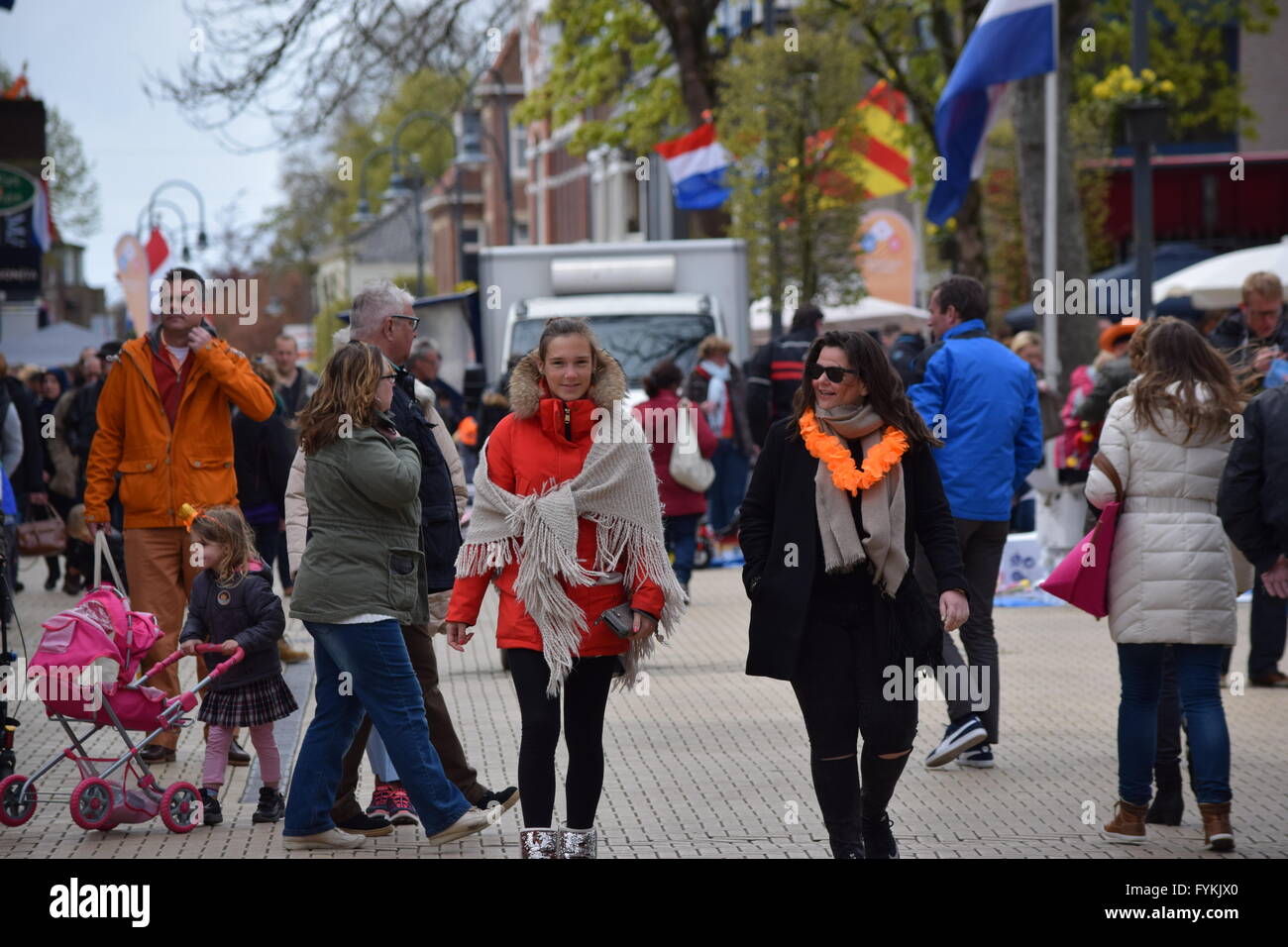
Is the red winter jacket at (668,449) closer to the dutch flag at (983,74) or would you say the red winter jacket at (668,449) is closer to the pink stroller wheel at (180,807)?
the dutch flag at (983,74)

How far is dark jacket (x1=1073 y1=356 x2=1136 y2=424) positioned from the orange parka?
582 cm

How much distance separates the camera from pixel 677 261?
19672 millimetres

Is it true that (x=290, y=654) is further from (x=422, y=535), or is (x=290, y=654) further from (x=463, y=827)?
(x=463, y=827)

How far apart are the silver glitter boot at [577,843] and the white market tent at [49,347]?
28.8 m

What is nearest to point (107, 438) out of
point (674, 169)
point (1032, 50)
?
point (1032, 50)

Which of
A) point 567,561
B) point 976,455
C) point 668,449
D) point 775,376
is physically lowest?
point 567,561

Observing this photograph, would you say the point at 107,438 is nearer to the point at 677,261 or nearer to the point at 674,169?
the point at 677,261

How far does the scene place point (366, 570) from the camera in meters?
6.21

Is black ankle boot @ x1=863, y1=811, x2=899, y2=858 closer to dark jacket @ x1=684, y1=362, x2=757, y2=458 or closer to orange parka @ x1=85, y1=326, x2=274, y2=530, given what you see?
orange parka @ x1=85, y1=326, x2=274, y2=530

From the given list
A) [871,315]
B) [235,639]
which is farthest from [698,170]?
[235,639]

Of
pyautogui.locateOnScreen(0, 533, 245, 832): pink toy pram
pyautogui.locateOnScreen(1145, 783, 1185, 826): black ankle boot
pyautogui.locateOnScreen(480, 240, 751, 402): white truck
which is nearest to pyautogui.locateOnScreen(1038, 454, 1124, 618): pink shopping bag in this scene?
pyautogui.locateOnScreen(1145, 783, 1185, 826): black ankle boot

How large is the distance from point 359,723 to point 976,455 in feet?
9.85

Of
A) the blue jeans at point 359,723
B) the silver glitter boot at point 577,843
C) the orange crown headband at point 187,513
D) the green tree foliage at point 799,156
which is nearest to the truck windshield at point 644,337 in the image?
the green tree foliage at point 799,156

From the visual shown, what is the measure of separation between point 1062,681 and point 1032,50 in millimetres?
8125
